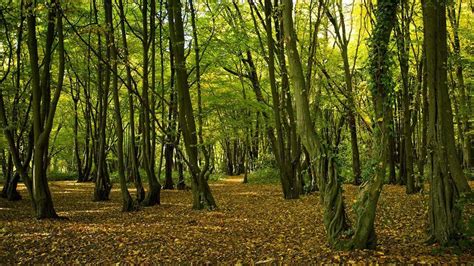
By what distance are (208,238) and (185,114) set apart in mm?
5052

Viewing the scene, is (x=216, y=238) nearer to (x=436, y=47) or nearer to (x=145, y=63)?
(x=436, y=47)

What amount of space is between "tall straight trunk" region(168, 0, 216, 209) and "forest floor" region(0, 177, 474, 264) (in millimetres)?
670

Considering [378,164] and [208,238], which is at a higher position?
[378,164]

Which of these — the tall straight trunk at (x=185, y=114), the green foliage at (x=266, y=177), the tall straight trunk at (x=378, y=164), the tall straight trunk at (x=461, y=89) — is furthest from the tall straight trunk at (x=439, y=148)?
the green foliage at (x=266, y=177)

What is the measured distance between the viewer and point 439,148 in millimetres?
5598

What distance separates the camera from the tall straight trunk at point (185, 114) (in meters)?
11.1

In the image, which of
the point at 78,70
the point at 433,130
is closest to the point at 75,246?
the point at 433,130

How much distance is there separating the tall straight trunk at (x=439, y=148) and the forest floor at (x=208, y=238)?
413mm

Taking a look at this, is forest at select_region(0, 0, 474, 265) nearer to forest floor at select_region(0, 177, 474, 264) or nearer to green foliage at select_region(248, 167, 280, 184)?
forest floor at select_region(0, 177, 474, 264)

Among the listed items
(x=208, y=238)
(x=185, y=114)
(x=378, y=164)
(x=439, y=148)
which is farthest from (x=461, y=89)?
(x=208, y=238)

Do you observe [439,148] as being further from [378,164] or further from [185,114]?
[185,114]

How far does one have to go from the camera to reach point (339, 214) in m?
5.88

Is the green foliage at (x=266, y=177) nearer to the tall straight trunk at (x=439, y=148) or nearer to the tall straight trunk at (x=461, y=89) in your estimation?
the tall straight trunk at (x=461, y=89)

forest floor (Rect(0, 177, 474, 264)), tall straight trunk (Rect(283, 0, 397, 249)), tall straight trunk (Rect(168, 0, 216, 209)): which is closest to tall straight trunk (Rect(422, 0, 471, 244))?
forest floor (Rect(0, 177, 474, 264))
